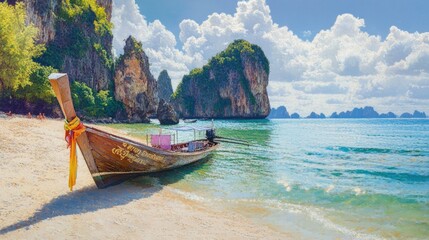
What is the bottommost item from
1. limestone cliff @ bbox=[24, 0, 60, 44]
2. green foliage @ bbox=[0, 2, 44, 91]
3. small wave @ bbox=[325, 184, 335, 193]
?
small wave @ bbox=[325, 184, 335, 193]

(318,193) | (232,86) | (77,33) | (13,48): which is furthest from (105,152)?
(232,86)

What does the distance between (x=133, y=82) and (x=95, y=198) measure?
6696 centimetres

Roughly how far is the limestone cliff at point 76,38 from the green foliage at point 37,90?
37.6 feet

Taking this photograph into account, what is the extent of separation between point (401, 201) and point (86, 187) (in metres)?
12.7

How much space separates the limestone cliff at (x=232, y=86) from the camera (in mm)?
145500

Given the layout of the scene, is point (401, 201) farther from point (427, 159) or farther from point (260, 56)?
point (260, 56)

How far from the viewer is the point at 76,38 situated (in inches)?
2665

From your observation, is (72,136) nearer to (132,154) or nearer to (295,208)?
(132,154)

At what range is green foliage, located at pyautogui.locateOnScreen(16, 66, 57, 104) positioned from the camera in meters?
45.8

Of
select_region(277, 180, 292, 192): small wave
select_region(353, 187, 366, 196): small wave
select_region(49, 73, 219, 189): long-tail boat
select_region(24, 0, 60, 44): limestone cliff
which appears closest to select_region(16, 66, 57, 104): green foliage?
select_region(24, 0, 60, 44): limestone cliff

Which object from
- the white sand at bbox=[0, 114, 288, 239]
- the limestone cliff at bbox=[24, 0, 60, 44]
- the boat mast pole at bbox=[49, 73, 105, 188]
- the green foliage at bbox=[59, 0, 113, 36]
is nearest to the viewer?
the white sand at bbox=[0, 114, 288, 239]

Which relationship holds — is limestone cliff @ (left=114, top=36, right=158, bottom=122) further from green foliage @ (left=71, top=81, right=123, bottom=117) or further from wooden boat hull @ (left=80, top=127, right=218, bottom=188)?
wooden boat hull @ (left=80, top=127, right=218, bottom=188)

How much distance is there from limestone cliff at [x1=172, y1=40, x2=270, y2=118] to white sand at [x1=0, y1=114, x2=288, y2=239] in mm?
132551

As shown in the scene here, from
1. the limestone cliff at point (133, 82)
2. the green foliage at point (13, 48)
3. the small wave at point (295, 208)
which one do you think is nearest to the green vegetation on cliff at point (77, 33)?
the limestone cliff at point (133, 82)
